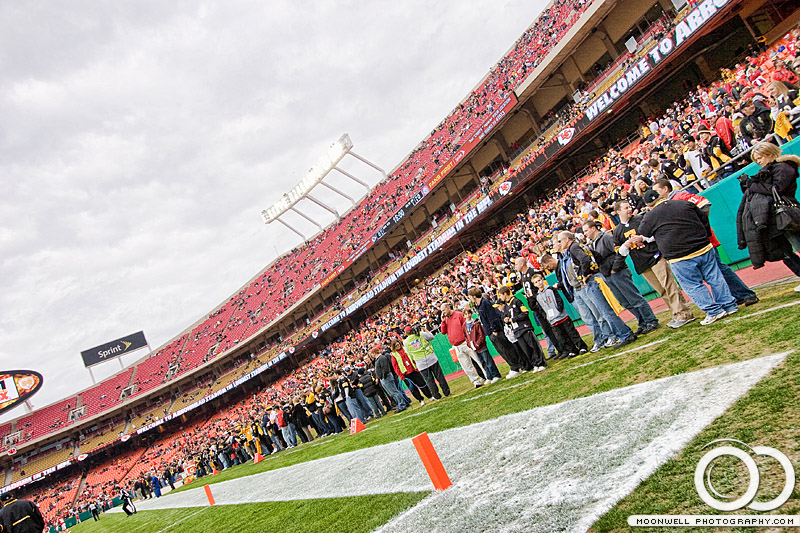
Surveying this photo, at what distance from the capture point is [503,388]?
809cm

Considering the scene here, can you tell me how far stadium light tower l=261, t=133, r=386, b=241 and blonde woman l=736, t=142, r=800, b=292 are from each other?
148 ft

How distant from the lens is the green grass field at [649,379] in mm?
2428

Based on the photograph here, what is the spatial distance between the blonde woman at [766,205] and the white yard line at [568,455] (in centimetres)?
190

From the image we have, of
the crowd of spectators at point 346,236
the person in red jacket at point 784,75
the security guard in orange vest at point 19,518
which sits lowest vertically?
the security guard in orange vest at point 19,518

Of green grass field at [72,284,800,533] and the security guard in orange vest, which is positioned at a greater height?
the security guard in orange vest

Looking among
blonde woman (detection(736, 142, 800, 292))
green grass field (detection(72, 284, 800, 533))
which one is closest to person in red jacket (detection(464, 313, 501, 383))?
green grass field (detection(72, 284, 800, 533))

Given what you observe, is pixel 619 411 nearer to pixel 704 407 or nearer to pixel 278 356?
pixel 704 407

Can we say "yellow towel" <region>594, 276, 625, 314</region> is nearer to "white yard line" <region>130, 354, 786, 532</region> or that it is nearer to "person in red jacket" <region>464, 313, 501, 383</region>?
"white yard line" <region>130, 354, 786, 532</region>

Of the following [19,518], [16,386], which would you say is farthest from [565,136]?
[16,386]

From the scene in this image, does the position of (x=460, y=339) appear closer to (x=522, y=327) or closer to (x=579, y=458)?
(x=522, y=327)

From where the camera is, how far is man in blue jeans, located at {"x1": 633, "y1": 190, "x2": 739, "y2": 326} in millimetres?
5359

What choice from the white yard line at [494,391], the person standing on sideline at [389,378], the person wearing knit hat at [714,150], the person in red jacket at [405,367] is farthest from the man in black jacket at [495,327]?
the person wearing knit hat at [714,150]

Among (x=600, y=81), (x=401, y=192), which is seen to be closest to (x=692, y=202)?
(x=600, y=81)

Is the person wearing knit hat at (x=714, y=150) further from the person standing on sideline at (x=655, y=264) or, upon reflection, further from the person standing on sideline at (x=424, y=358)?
the person standing on sideline at (x=424, y=358)
